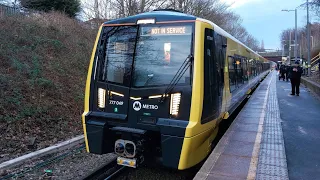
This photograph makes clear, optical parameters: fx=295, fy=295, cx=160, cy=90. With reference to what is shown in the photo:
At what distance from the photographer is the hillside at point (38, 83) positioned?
7514mm

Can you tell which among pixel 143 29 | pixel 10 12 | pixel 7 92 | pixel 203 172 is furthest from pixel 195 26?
pixel 10 12

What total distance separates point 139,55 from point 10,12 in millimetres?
12910

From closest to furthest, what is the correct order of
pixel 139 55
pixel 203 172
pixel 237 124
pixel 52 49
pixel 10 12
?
pixel 203 172 < pixel 139 55 < pixel 237 124 < pixel 52 49 < pixel 10 12

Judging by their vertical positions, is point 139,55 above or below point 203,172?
above

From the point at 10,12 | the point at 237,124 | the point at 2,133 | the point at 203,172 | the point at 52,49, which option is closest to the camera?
the point at 203,172

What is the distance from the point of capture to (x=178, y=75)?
4.95 m

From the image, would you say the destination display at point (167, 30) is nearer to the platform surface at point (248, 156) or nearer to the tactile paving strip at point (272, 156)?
the platform surface at point (248, 156)

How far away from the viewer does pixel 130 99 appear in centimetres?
511

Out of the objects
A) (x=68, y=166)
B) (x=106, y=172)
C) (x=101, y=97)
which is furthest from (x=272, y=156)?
(x=68, y=166)

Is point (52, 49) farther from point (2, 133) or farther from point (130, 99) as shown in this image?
point (130, 99)

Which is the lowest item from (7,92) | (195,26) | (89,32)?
(7,92)

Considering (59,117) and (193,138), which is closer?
(193,138)

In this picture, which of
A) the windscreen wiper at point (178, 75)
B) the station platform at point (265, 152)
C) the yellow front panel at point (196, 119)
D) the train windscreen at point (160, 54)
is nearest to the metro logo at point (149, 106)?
the windscreen wiper at point (178, 75)

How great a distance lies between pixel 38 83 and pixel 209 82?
6.49m
